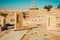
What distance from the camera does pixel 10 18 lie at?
27.7 m

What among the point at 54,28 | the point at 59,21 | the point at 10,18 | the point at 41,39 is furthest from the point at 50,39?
the point at 10,18

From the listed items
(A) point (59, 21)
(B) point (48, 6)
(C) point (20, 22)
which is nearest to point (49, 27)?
(C) point (20, 22)

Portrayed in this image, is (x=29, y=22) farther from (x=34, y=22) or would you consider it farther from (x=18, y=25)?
(x=18, y=25)

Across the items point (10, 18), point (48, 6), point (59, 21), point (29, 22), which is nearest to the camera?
point (59, 21)

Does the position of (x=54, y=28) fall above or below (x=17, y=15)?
below

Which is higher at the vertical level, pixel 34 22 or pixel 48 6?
pixel 48 6

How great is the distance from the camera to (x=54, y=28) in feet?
53.0

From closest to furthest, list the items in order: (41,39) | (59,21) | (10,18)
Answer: (41,39)
(59,21)
(10,18)

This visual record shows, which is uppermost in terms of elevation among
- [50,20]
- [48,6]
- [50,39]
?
[48,6]

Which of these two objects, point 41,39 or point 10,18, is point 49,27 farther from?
point 10,18

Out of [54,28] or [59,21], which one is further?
[59,21]

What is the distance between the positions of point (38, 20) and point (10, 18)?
228 inches

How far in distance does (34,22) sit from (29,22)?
81 centimetres

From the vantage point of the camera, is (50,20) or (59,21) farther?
(59,21)
